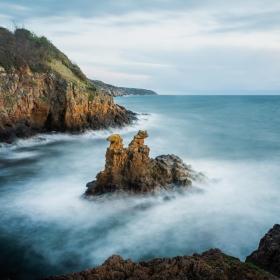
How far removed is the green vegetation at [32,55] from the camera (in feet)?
146

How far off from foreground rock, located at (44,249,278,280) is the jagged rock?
2014mm

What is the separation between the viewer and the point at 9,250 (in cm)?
1527

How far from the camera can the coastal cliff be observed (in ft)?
128

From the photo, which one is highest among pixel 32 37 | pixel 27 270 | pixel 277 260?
pixel 32 37

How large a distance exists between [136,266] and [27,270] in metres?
7.43

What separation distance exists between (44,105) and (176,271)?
1453 inches

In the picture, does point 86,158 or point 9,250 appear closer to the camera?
point 9,250

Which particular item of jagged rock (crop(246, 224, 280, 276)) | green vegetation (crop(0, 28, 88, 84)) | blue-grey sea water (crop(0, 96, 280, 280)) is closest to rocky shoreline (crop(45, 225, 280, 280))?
jagged rock (crop(246, 224, 280, 276))

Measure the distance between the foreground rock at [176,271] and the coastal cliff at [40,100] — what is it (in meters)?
30.2

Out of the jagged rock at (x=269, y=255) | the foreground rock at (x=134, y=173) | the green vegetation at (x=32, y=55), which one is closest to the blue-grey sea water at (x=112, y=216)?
the foreground rock at (x=134, y=173)

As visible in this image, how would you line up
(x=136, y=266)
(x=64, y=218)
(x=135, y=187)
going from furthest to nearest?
(x=135, y=187) → (x=64, y=218) → (x=136, y=266)

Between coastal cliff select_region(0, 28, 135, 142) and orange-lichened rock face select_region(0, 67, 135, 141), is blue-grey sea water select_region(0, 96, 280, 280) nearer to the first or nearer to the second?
orange-lichened rock face select_region(0, 67, 135, 141)

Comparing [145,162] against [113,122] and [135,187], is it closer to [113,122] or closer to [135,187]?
[135,187]

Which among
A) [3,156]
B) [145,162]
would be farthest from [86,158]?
[145,162]
